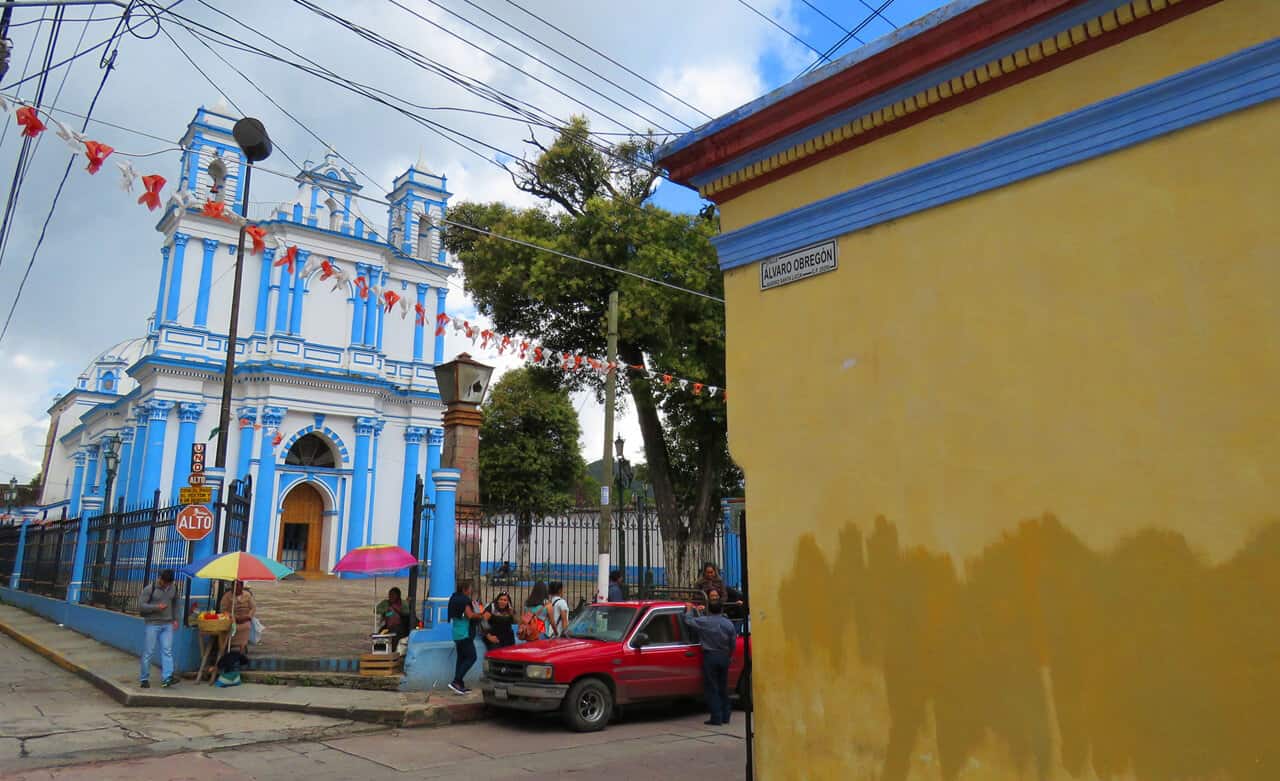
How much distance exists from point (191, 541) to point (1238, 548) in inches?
501

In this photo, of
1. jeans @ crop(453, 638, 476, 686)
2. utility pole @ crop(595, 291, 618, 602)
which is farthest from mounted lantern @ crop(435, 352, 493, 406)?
jeans @ crop(453, 638, 476, 686)

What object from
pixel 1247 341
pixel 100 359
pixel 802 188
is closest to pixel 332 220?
pixel 100 359

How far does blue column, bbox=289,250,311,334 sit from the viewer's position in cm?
3098

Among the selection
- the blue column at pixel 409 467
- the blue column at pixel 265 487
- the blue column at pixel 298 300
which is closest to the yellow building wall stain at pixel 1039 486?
the blue column at pixel 265 487

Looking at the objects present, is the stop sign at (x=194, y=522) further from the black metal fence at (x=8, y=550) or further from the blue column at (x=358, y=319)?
the blue column at (x=358, y=319)

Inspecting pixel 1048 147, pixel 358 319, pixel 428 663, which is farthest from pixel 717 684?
pixel 358 319

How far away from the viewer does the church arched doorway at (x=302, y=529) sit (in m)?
30.0

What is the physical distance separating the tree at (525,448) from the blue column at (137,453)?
13.4 m

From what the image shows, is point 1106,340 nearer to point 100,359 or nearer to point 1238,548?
point 1238,548

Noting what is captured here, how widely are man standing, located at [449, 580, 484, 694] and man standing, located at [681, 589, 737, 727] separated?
2.88 m

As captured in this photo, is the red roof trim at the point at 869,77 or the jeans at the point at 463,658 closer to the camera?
the red roof trim at the point at 869,77

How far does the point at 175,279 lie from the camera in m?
29.7

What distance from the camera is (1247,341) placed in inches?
119

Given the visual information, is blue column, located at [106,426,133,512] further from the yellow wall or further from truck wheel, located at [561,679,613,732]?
the yellow wall
